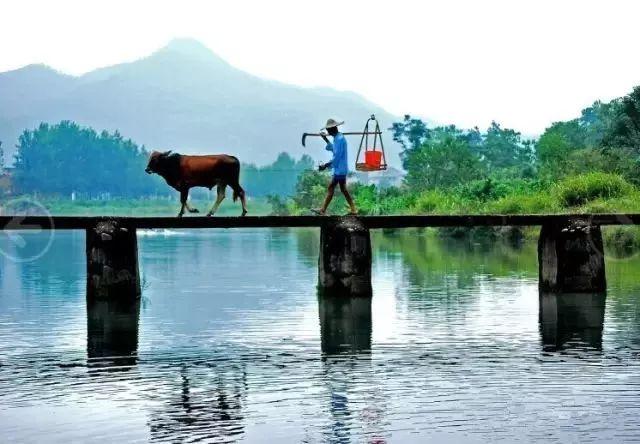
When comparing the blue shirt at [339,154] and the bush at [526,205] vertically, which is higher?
the blue shirt at [339,154]

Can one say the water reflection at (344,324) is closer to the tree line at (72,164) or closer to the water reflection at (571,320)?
the water reflection at (571,320)

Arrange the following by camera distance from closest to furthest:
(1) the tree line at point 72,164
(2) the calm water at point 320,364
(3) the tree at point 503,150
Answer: (2) the calm water at point 320,364, (3) the tree at point 503,150, (1) the tree line at point 72,164

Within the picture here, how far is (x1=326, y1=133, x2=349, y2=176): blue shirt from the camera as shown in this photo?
28.7 m

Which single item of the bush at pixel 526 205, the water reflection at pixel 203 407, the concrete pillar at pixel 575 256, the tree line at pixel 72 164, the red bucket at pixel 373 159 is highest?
the tree line at pixel 72 164

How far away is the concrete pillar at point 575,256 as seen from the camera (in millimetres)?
30250

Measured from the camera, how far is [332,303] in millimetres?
29328

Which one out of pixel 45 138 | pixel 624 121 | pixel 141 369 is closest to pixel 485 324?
pixel 141 369

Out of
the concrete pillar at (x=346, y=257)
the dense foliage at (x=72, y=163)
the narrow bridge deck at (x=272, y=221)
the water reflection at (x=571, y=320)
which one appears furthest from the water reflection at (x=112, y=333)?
the dense foliage at (x=72, y=163)

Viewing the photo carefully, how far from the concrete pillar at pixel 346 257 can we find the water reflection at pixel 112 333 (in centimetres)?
433

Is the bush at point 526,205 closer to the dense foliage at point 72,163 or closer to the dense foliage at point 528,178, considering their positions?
the dense foliage at point 528,178

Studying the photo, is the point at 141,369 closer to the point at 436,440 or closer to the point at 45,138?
the point at 436,440

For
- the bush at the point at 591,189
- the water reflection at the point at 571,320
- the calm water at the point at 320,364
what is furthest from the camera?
the bush at the point at 591,189

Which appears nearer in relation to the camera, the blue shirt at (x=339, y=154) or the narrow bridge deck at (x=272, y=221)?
the blue shirt at (x=339, y=154)

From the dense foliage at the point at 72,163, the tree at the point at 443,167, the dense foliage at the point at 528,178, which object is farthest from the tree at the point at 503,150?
the dense foliage at the point at 72,163
